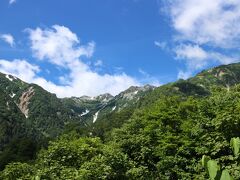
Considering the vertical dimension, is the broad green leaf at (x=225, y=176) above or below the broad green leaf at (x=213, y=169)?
below

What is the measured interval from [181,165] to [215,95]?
7442 millimetres

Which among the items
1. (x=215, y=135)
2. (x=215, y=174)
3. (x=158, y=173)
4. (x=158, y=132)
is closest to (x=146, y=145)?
(x=158, y=132)

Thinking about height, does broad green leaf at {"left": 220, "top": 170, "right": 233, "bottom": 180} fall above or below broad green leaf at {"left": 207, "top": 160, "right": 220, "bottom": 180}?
below

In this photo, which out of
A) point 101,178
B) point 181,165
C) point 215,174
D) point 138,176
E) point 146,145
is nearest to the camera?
point 215,174

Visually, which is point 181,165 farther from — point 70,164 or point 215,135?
point 70,164

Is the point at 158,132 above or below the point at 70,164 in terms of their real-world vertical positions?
above

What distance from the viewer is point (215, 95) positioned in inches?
1617

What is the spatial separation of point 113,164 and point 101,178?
5.99ft

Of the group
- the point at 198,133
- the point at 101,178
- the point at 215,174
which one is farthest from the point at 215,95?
the point at 215,174

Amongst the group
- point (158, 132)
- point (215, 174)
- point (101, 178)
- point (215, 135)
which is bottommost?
point (215, 174)

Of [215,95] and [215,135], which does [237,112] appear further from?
[215,95]

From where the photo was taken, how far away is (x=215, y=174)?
3.37 meters

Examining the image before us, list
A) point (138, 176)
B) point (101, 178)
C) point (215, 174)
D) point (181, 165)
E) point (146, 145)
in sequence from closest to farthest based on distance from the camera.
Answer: point (215, 174), point (101, 178), point (138, 176), point (181, 165), point (146, 145)

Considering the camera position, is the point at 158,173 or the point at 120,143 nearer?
the point at 158,173
